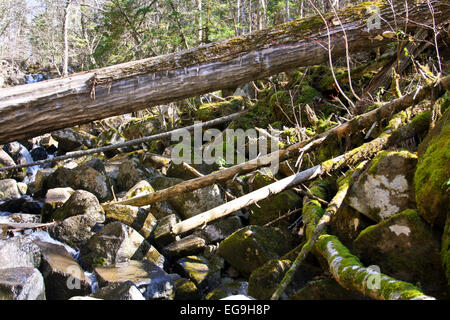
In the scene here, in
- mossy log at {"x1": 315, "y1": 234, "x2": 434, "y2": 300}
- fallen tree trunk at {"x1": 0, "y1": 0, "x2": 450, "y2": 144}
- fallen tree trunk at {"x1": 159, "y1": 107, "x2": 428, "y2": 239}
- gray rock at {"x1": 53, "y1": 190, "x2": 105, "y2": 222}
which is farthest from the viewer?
gray rock at {"x1": 53, "y1": 190, "x2": 105, "y2": 222}

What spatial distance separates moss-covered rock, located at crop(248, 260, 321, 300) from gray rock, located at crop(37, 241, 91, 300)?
2019mm

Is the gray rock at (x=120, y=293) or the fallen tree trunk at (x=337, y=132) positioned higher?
the fallen tree trunk at (x=337, y=132)

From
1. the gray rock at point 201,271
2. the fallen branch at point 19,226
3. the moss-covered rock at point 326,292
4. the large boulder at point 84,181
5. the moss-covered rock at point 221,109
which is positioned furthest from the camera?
the moss-covered rock at point 221,109

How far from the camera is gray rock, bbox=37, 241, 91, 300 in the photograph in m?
3.96

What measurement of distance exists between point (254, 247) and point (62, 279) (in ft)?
7.42

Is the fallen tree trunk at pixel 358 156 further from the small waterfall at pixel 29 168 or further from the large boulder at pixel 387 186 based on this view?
the small waterfall at pixel 29 168

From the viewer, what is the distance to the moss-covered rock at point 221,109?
34.9 feet

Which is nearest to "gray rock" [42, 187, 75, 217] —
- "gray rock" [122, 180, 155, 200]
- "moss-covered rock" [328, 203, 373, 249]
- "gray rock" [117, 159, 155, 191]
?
"gray rock" [122, 180, 155, 200]

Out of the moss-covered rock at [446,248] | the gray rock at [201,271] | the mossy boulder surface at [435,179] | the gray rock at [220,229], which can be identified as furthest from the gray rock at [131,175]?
the moss-covered rock at [446,248]

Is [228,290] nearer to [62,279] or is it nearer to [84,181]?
[62,279]

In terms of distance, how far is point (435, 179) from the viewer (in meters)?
2.44

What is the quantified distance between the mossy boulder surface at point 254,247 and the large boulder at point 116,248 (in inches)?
42.7

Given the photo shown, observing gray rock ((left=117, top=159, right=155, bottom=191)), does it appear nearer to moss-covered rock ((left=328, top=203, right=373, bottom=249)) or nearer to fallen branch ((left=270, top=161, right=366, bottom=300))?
fallen branch ((left=270, top=161, right=366, bottom=300))
